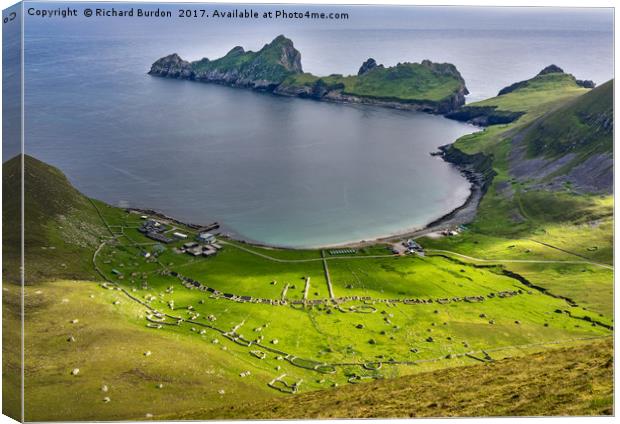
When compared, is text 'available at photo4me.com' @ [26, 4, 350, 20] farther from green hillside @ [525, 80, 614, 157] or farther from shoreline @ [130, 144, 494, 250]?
green hillside @ [525, 80, 614, 157]

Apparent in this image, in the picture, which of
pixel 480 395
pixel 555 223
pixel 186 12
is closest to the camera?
pixel 480 395

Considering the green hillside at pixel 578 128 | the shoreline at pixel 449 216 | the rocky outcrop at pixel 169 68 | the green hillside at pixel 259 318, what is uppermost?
the rocky outcrop at pixel 169 68

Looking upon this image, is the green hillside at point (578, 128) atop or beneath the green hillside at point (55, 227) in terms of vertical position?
atop

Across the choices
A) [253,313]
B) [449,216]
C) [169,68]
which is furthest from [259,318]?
[169,68]

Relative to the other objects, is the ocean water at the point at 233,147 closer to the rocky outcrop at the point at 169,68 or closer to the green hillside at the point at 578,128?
the rocky outcrop at the point at 169,68

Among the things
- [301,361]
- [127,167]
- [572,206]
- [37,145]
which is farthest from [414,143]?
[301,361]

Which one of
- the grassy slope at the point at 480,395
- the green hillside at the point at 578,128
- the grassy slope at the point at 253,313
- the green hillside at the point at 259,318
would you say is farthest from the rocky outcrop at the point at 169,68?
the grassy slope at the point at 480,395

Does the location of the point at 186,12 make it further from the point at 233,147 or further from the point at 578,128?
the point at 578,128

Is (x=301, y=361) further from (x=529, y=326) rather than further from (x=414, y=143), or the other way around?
(x=414, y=143)
